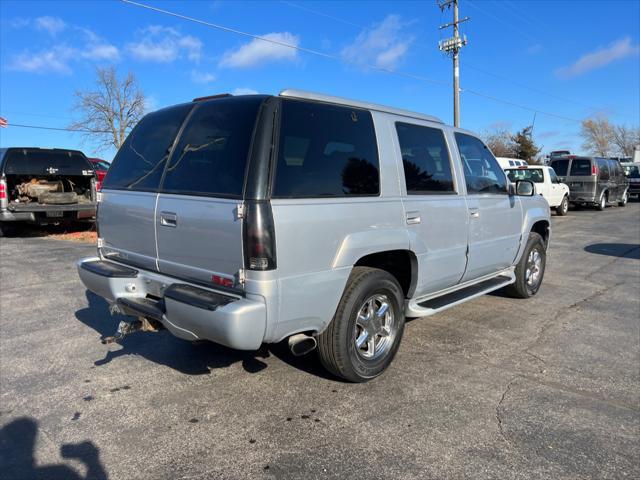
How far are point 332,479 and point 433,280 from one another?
2107mm

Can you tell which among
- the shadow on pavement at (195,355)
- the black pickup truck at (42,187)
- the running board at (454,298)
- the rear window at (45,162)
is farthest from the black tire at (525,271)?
the rear window at (45,162)

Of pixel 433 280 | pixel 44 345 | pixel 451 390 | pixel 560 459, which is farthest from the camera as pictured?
pixel 44 345

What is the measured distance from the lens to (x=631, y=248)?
10242 millimetres

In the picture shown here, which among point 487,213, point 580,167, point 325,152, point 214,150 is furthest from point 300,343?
point 580,167

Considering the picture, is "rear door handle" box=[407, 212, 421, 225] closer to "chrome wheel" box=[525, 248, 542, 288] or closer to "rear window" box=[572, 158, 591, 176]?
"chrome wheel" box=[525, 248, 542, 288]

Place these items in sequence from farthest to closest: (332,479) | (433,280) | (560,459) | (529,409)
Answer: (433,280) < (529,409) < (560,459) < (332,479)

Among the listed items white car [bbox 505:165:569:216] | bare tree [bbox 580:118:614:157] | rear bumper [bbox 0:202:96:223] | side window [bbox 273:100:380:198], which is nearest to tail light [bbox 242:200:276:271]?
side window [bbox 273:100:380:198]

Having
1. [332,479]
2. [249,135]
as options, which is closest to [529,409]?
[332,479]

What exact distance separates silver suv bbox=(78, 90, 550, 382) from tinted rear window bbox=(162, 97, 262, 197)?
0.03 feet

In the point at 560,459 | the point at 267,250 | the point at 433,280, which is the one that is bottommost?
the point at 560,459

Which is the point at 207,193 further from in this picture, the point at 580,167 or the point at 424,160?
the point at 580,167

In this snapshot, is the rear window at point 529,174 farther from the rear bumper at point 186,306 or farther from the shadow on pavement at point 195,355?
the rear bumper at point 186,306

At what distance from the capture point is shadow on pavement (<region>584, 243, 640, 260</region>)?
9.54m

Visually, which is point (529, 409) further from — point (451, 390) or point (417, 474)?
point (417, 474)
